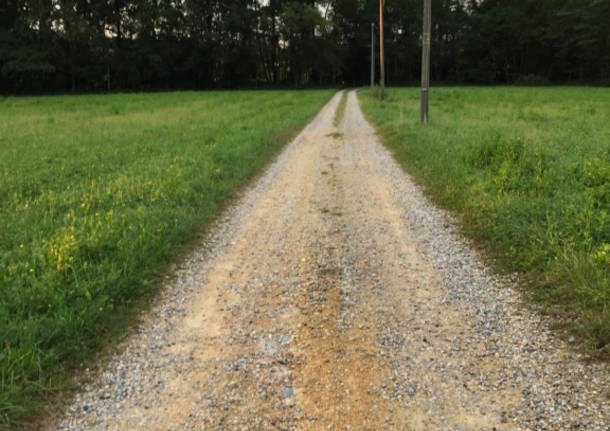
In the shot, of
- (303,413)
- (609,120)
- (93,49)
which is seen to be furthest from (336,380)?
(93,49)

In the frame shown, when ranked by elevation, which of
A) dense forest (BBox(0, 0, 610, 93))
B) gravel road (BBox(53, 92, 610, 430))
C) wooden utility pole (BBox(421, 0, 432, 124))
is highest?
dense forest (BBox(0, 0, 610, 93))

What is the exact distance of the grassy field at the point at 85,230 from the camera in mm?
3480

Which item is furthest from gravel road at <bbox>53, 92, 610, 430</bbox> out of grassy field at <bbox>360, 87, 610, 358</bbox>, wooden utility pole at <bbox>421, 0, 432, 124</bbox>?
wooden utility pole at <bbox>421, 0, 432, 124</bbox>

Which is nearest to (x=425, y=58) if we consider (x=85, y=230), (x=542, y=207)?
(x=542, y=207)

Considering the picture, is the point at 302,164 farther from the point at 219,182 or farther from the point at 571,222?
the point at 571,222

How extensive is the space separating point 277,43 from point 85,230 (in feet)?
259

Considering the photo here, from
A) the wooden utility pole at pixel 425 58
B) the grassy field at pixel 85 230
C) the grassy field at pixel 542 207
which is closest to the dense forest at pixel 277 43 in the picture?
the wooden utility pole at pixel 425 58

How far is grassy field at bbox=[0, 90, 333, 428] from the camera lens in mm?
3480

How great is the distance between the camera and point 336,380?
3.21 m

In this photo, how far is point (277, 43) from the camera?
7762cm

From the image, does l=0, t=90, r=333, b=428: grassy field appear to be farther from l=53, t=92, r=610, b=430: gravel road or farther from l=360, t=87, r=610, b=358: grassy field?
l=360, t=87, r=610, b=358: grassy field

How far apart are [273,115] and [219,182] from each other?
14460mm

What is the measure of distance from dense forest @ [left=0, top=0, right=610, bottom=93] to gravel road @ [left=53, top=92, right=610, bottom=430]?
2775 inches

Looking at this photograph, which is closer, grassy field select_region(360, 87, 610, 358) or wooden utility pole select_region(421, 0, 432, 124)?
grassy field select_region(360, 87, 610, 358)
